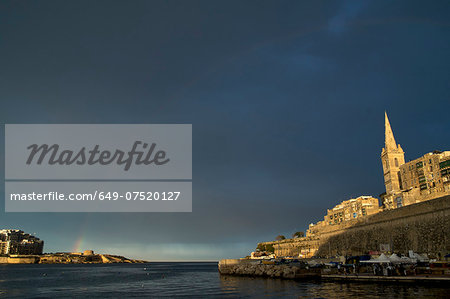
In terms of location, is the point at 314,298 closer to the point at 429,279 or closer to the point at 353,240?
the point at 429,279

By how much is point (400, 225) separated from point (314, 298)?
3729 cm

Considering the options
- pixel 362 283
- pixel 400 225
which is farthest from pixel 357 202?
pixel 362 283

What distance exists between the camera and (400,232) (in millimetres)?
59125

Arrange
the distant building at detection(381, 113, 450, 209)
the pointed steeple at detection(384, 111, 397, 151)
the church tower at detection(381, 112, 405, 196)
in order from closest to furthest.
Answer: the distant building at detection(381, 113, 450, 209) < the church tower at detection(381, 112, 405, 196) < the pointed steeple at detection(384, 111, 397, 151)

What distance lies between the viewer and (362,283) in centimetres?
3906

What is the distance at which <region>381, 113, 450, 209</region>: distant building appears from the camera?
87500mm

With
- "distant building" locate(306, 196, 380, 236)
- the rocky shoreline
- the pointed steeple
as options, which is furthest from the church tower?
the rocky shoreline

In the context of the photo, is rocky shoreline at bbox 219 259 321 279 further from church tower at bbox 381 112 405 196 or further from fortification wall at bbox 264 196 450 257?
church tower at bbox 381 112 405 196

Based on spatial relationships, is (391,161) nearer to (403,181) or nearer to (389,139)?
(389,139)

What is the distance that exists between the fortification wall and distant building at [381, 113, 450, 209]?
15721 millimetres

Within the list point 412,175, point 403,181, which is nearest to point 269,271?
point 412,175

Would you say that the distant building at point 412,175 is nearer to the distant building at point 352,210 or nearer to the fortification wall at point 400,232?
the distant building at point 352,210

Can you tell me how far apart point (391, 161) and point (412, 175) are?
64.5 ft

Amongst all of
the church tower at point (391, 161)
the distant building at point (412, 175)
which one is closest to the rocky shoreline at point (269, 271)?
the distant building at point (412, 175)
